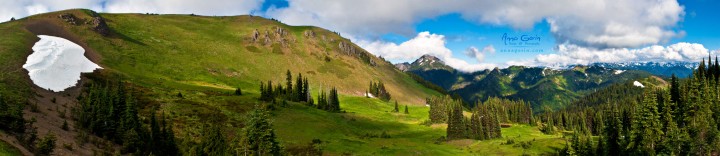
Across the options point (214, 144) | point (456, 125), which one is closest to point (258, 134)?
point (214, 144)

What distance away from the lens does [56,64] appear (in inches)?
4589

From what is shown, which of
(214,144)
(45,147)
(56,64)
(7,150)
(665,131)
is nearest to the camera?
(7,150)

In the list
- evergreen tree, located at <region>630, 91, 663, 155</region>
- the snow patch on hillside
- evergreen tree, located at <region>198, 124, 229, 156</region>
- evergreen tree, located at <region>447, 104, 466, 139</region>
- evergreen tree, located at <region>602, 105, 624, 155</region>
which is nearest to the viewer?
evergreen tree, located at <region>198, 124, 229, 156</region>

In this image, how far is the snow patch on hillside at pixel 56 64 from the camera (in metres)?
95.7

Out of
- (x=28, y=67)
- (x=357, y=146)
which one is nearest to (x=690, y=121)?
(x=357, y=146)

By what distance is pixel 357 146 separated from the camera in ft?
273

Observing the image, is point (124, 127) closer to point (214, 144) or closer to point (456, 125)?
point (214, 144)

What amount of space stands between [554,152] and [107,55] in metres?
172

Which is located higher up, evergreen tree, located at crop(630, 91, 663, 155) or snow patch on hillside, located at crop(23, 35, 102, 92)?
snow patch on hillside, located at crop(23, 35, 102, 92)

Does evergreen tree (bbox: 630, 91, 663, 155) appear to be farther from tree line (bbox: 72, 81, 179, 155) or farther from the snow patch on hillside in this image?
the snow patch on hillside

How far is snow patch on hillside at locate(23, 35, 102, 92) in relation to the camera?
95688 mm

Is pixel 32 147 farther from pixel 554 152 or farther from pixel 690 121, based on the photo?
pixel 690 121

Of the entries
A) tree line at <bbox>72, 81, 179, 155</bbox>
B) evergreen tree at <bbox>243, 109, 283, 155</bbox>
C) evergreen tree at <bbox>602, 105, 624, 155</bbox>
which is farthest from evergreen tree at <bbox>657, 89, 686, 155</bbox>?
tree line at <bbox>72, 81, 179, 155</bbox>

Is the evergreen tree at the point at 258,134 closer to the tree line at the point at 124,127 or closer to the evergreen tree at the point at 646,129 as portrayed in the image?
the tree line at the point at 124,127
